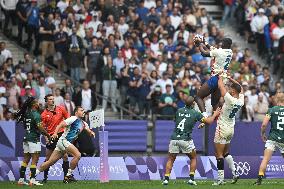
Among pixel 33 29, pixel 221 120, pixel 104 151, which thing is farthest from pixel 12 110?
pixel 221 120

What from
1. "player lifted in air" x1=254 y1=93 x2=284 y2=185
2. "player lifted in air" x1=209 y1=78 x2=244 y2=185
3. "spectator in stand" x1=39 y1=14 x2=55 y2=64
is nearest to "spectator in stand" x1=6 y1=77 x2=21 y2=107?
"spectator in stand" x1=39 y1=14 x2=55 y2=64

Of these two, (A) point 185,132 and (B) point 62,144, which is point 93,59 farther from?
(A) point 185,132

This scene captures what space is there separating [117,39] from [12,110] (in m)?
5.58

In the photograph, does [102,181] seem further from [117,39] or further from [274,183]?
[117,39]

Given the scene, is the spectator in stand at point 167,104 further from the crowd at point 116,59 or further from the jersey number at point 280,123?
the jersey number at point 280,123

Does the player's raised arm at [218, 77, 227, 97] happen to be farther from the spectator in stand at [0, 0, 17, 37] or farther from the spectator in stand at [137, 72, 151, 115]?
the spectator in stand at [0, 0, 17, 37]

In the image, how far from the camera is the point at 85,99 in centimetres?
3422

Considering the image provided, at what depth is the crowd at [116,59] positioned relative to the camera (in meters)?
34.3

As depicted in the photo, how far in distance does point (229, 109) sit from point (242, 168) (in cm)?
554

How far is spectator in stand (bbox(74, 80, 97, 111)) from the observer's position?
34.2 meters

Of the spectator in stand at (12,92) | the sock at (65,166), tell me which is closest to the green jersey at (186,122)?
the sock at (65,166)

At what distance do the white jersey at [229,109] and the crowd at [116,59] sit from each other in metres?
8.77

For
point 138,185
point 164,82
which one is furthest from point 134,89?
point 138,185

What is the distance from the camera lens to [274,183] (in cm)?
2622
